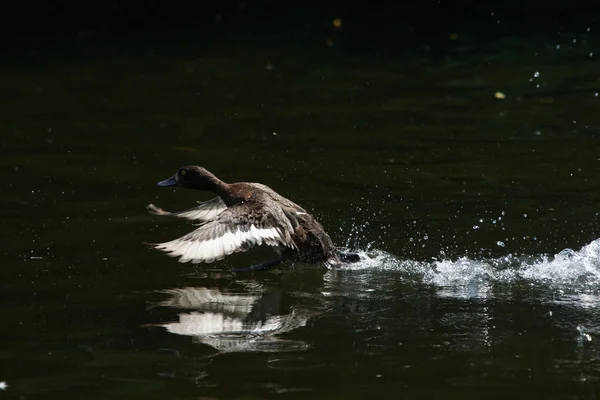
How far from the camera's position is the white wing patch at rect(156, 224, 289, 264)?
295 inches

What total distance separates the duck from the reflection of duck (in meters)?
0.29

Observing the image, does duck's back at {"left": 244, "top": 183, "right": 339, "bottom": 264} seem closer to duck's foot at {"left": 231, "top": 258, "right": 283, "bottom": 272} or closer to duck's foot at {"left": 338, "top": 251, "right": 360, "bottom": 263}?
duck's foot at {"left": 338, "top": 251, "right": 360, "bottom": 263}

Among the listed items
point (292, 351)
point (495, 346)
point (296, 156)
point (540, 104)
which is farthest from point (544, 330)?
point (540, 104)

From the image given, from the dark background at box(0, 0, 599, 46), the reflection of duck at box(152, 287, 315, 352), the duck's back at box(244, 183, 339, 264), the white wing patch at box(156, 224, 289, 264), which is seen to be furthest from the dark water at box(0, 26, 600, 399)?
the dark background at box(0, 0, 599, 46)

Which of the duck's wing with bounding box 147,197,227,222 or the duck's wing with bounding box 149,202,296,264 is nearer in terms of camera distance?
the duck's wing with bounding box 149,202,296,264

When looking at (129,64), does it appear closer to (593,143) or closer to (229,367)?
(593,143)

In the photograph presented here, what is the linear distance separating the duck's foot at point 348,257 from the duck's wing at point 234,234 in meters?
0.41

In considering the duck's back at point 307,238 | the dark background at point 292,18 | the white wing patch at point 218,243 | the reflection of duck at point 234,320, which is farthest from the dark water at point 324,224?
the dark background at point 292,18

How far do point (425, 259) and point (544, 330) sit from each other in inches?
76.9

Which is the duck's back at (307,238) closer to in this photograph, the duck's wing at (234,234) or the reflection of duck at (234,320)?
the duck's wing at (234,234)

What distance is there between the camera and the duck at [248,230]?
7.62 metres

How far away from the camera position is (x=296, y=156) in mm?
11891

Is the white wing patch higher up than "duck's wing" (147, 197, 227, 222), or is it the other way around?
"duck's wing" (147, 197, 227, 222)

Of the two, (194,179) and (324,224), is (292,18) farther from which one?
(194,179)
